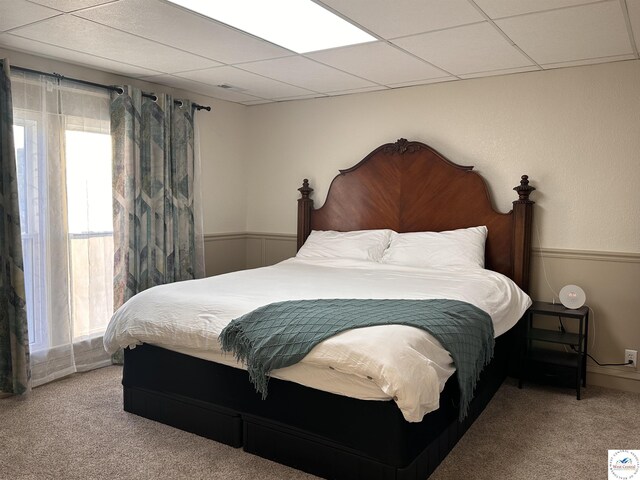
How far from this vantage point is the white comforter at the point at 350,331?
2.26 meters

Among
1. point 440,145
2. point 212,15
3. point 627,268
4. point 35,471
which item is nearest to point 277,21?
point 212,15

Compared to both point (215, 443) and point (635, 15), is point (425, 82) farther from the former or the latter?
point (215, 443)

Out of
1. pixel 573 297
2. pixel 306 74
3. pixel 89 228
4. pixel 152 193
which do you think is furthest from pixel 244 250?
pixel 573 297

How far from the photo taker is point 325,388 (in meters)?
2.42

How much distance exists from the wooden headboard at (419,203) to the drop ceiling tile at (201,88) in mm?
1003

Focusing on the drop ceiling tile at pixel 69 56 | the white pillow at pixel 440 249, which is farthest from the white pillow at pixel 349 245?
the drop ceiling tile at pixel 69 56

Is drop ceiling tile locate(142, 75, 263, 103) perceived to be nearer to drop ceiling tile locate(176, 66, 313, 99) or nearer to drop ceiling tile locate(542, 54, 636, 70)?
drop ceiling tile locate(176, 66, 313, 99)

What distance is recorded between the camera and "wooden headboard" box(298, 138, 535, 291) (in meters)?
4.04

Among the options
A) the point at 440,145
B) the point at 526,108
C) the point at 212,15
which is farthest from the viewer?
Result: the point at 440,145

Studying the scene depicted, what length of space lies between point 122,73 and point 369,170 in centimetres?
210

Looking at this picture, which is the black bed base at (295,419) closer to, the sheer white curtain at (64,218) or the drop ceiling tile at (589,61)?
the sheer white curtain at (64,218)

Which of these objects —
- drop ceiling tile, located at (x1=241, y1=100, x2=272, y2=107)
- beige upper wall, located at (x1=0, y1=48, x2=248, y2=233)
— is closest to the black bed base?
beige upper wall, located at (x1=0, y1=48, x2=248, y2=233)

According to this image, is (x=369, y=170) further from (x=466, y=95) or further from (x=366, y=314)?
(x=366, y=314)

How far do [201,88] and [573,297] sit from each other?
10.9ft
